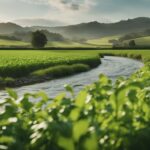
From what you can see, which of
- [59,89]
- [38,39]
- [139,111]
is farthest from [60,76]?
[38,39]

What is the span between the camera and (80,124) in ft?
7.17

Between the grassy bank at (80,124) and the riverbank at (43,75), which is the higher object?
the grassy bank at (80,124)

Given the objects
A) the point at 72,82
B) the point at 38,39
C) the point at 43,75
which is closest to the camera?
the point at 72,82

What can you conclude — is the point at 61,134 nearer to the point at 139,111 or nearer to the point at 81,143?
the point at 81,143

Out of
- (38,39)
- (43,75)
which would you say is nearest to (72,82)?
(43,75)

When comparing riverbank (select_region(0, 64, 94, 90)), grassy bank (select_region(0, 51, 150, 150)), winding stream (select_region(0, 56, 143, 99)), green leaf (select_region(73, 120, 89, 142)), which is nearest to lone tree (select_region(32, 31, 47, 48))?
riverbank (select_region(0, 64, 94, 90))

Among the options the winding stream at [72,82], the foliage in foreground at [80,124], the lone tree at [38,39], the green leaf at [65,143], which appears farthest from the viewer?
the lone tree at [38,39]

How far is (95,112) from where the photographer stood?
11.2ft

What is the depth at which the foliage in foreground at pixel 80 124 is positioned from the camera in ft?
8.11

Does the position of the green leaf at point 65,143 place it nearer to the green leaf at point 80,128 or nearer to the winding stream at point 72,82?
the green leaf at point 80,128

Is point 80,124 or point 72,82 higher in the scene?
point 80,124

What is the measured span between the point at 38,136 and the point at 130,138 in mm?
644

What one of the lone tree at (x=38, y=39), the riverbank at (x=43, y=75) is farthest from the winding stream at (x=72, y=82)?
the lone tree at (x=38, y=39)

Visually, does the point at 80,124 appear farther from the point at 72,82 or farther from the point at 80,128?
the point at 72,82
